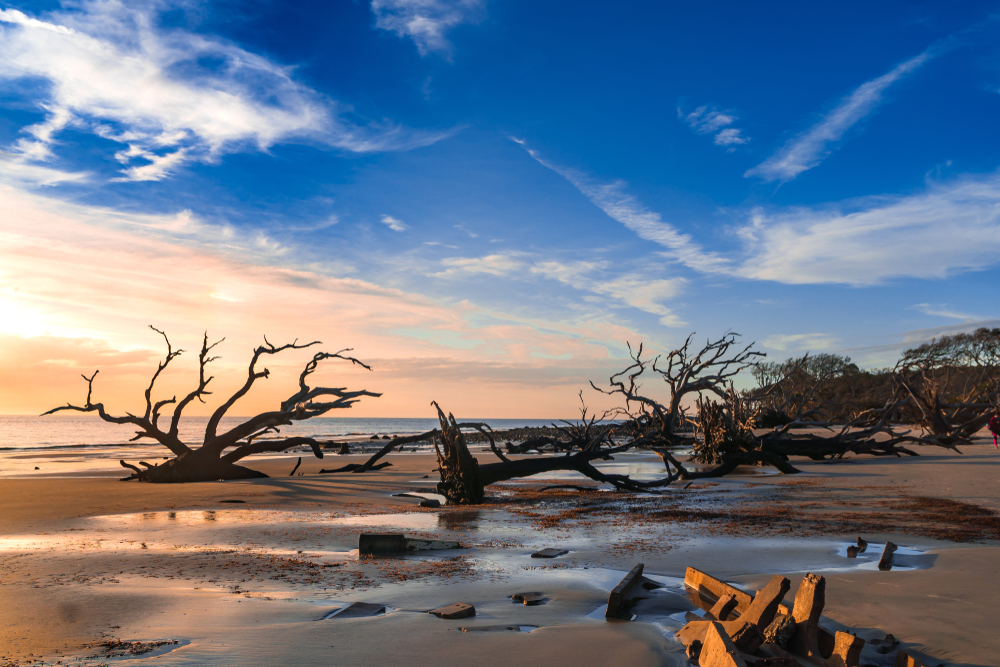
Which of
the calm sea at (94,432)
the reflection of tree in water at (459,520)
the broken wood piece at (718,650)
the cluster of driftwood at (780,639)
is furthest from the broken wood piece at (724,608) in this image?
the calm sea at (94,432)

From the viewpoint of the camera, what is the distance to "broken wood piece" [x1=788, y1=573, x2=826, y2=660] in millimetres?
3410

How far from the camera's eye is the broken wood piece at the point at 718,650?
3072mm

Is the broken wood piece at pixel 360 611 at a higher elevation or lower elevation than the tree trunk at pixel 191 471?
lower

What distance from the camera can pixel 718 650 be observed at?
323cm

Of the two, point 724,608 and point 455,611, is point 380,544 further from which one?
point 724,608

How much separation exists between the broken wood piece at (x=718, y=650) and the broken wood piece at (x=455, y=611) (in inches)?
70.0

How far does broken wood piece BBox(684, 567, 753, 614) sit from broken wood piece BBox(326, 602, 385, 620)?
261 cm

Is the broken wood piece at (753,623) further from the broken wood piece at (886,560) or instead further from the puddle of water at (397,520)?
the puddle of water at (397,520)

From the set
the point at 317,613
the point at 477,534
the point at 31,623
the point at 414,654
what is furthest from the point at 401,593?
the point at 477,534

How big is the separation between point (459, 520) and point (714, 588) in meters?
5.91

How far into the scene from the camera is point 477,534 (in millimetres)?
8484

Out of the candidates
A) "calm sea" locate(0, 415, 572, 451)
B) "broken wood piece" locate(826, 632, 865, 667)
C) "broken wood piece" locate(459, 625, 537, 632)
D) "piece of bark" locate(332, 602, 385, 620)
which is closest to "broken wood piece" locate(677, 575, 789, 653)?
"broken wood piece" locate(826, 632, 865, 667)

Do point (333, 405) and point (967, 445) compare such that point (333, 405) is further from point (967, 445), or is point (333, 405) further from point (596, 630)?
point (967, 445)

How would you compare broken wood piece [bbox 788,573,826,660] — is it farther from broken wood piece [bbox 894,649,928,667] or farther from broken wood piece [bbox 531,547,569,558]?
broken wood piece [bbox 531,547,569,558]
